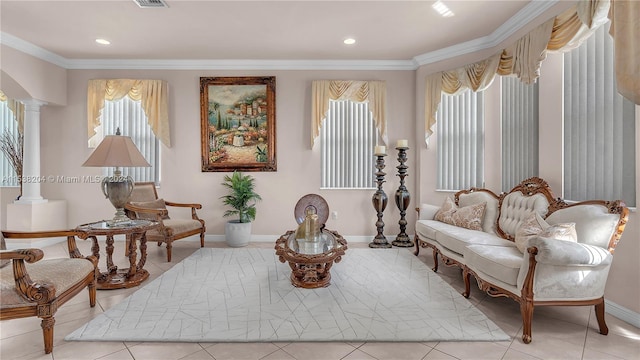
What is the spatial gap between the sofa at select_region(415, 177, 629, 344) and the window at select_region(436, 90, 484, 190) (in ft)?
4.09

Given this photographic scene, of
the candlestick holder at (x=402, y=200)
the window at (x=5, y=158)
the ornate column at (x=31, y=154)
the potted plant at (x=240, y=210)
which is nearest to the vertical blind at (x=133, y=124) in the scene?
the ornate column at (x=31, y=154)

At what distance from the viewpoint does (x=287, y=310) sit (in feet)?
8.21

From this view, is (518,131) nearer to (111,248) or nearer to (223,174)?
(223,174)

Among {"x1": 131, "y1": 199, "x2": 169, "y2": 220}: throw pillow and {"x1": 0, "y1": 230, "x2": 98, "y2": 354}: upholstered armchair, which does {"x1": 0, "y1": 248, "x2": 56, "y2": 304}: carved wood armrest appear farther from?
{"x1": 131, "y1": 199, "x2": 169, "y2": 220}: throw pillow

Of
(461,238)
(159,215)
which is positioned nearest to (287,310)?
(461,238)

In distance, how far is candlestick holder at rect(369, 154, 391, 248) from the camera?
15.5 feet

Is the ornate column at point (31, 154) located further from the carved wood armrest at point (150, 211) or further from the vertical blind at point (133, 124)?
the carved wood armrest at point (150, 211)

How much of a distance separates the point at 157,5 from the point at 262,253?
10.4ft

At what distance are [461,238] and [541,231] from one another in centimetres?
69

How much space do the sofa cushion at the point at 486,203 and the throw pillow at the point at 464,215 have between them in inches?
2.5

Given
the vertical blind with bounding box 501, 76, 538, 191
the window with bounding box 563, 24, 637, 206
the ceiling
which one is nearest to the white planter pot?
the ceiling

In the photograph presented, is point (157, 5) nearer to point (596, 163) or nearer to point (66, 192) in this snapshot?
point (66, 192)

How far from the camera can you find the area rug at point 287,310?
84.6 inches

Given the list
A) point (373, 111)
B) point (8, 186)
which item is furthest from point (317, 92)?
point (8, 186)
